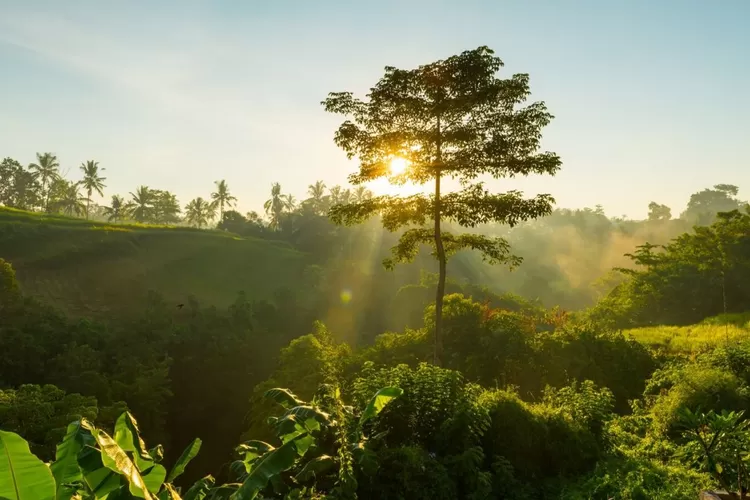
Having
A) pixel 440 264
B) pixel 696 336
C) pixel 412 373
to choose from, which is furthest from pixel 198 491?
pixel 696 336

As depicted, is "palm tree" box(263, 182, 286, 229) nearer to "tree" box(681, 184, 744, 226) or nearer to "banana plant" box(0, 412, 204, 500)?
"banana plant" box(0, 412, 204, 500)

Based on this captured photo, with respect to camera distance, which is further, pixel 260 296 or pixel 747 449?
pixel 260 296

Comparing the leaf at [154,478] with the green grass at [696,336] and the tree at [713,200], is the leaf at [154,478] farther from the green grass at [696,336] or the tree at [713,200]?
the tree at [713,200]

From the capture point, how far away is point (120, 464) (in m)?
2.98

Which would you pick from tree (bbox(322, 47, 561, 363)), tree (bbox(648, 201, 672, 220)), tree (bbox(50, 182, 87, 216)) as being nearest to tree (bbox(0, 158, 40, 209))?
tree (bbox(50, 182, 87, 216))

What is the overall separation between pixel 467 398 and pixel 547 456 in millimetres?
1882

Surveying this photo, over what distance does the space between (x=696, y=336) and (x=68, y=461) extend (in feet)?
70.3

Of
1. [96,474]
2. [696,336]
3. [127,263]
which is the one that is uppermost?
[96,474]

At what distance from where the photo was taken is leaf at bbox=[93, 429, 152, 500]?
2.84 metres

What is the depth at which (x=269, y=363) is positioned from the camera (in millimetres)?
32344

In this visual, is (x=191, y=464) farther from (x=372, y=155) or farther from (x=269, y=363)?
(x=372, y=155)

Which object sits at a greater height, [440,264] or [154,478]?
[440,264]

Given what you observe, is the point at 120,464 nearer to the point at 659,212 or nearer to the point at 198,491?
the point at 198,491

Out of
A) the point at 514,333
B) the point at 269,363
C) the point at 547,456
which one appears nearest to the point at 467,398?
the point at 547,456
